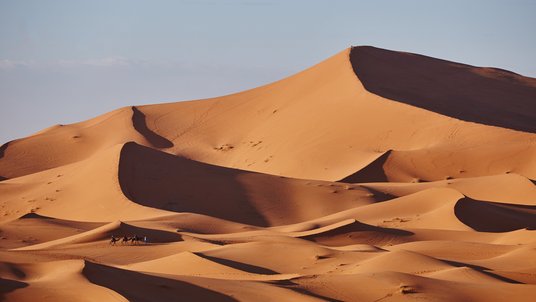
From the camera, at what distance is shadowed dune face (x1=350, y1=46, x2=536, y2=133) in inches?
1829

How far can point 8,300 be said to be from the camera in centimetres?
1236

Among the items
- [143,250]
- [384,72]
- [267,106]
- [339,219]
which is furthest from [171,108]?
[143,250]

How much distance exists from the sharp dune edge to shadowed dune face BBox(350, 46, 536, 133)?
0.15 m

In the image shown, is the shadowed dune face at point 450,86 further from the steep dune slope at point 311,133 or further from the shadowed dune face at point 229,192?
the shadowed dune face at point 229,192

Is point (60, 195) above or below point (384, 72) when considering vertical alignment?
below

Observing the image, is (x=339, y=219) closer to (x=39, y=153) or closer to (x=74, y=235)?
(x=74, y=235)

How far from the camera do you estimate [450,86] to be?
169 ft

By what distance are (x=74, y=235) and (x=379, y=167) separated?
15.1m

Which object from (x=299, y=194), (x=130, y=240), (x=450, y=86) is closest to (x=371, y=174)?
(x=299, y=194)

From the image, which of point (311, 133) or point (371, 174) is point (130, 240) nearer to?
point (371, 174)

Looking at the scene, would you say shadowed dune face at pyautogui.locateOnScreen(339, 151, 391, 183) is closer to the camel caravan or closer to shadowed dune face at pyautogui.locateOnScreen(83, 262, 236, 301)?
the camel caravan

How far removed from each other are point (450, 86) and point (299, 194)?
2176 cm

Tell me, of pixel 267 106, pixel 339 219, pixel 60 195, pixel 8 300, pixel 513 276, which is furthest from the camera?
pixel 267 106

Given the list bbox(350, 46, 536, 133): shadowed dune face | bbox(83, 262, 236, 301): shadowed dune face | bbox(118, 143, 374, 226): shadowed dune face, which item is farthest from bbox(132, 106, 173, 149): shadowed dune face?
bbox(83, 262, 236, 301): shadowed dune face
